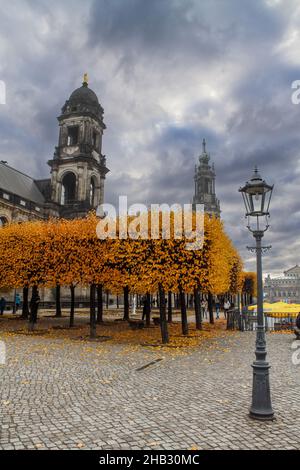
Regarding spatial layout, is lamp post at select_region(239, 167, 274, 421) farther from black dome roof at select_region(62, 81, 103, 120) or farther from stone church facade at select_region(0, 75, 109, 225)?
black dome roof at select_region(62, 81, 103, 120)

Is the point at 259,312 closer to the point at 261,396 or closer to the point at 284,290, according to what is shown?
the point at 261,396

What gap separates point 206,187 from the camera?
433 ft

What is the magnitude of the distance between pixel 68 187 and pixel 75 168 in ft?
16.0

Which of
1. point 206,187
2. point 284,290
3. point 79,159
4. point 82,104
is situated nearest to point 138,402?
point 79,159

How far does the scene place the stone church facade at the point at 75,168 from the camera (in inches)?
2451

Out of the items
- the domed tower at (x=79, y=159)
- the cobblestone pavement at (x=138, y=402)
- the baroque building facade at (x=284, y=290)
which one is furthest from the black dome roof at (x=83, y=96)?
the baroque building facade at (x=284, y=290)

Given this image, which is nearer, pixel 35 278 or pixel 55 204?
pixel 35 278

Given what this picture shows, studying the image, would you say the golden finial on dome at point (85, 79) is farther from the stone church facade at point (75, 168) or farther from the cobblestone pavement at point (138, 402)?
the cobblestone pavement at point (138, 402)

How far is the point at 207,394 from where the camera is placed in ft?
29.4

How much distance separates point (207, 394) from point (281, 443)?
3.02 m

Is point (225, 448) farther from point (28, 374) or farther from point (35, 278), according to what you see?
point (35, 278)

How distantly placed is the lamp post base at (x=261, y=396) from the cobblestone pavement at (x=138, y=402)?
0.19 meters

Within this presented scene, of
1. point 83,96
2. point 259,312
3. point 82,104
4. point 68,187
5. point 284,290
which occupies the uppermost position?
point 83,96
